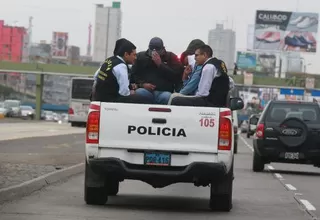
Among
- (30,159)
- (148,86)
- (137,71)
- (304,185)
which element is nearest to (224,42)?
(30,159)

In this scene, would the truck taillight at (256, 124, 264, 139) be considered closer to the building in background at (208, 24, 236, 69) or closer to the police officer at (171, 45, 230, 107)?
the police officer at (171, 45, 230, 107)

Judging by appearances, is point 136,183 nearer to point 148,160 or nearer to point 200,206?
point 200,206

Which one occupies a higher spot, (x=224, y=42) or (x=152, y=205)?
(x=224, y=42)

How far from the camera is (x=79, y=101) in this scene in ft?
196

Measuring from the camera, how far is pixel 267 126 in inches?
865

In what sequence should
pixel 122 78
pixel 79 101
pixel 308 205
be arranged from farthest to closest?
pixel 79 101
pixel 308 205
pixel 122 78

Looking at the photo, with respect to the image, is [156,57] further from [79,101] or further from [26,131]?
[79,101]

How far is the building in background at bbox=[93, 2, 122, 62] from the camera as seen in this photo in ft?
422

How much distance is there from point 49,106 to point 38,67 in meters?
73.0

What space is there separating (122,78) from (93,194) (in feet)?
5.54

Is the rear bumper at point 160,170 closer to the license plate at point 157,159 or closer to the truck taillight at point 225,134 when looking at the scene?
the license plate at point 157,159

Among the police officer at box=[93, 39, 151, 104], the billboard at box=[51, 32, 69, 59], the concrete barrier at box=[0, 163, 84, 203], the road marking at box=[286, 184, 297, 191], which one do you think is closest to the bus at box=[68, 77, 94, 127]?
the concrete barrier at box=[0, 163, 84, 203]

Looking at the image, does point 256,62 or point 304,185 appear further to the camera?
point 256,62

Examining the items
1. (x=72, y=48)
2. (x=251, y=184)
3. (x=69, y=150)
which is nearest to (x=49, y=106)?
(x=72, y=48)
